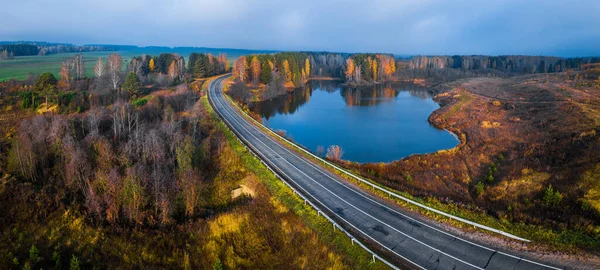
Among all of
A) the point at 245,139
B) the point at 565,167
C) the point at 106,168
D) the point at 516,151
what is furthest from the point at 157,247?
the point at 516,151

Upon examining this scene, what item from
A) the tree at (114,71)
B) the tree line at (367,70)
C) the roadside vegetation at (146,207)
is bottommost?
the roadside vegetation at (146,207)

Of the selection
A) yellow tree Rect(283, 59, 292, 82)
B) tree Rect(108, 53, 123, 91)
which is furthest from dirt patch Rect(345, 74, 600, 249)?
yellow tree Rect(283, 59, 292, 82)

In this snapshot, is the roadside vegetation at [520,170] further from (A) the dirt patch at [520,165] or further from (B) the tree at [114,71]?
(B) the tree at [114,71]

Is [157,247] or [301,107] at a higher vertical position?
[301,107]

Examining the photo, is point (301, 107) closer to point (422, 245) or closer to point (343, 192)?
point (343, 192)

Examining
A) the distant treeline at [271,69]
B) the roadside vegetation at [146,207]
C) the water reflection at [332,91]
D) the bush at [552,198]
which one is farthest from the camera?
the distant treeline at [271,69]

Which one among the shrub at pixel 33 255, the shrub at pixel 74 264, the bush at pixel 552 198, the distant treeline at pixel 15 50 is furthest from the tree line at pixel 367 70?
the distant treeline at pixel 15 50

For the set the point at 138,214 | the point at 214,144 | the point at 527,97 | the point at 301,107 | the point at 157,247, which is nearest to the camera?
the point at 157,247
